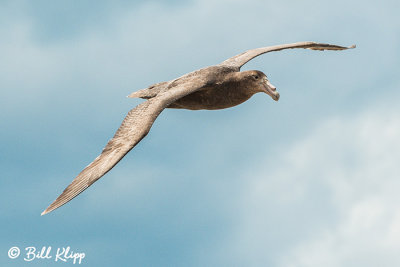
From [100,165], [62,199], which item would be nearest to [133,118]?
[100,165]

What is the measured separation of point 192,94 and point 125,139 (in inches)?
101

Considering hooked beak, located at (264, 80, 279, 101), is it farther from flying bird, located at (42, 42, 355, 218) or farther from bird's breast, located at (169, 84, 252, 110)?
bird's breast, located at (169, 84, 252, 110)

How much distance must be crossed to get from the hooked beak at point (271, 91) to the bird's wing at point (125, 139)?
1.30m

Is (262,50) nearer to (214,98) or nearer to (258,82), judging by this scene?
(258,82)

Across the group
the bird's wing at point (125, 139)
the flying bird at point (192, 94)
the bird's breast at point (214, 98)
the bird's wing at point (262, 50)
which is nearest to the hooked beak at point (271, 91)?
the flying bird at point (192, 94)

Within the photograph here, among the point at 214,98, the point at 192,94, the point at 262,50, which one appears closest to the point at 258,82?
the point at 214,98

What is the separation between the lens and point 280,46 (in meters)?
17.5

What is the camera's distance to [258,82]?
15.3m

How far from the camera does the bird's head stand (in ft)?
49.5

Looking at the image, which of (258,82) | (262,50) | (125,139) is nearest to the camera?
(125,139)

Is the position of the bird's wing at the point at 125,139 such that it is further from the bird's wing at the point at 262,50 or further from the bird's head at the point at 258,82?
the bird's wing at the point at 262,50

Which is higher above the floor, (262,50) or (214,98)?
(262,50)

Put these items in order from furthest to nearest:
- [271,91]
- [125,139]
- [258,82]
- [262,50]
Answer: [262,50], [258,82], [271,91], [125,139]

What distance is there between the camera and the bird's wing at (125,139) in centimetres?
1234
